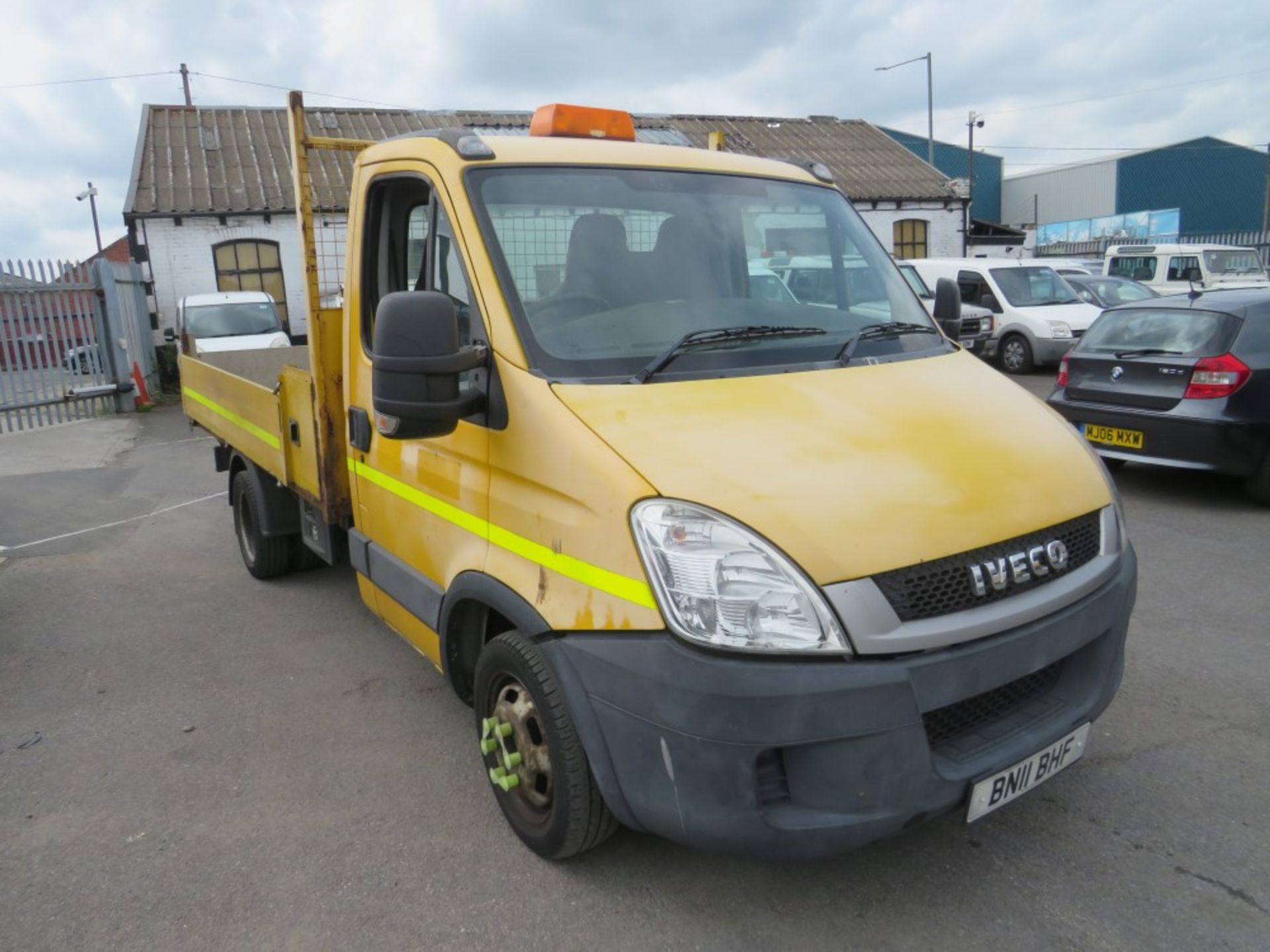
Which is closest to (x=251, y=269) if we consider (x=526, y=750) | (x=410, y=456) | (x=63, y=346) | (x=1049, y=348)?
(x=63, y=346)

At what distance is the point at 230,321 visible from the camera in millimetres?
16000

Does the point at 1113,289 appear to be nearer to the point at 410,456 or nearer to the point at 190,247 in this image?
the point at 410,456

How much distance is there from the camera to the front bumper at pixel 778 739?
225 cm

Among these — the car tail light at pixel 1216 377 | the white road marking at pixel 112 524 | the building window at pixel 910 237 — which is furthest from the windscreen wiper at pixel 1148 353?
the building window at pixel 910 237

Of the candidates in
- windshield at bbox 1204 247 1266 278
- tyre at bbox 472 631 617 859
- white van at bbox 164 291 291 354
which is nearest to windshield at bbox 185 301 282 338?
white van at bbox 164 291 291 354

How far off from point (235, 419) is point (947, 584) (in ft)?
15.4

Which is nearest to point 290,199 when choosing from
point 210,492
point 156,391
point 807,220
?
point 156,391

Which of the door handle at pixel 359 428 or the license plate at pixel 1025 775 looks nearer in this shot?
the license plate at pixel 1025 775

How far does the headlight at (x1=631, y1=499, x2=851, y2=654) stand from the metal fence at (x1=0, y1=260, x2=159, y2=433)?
46.5ft

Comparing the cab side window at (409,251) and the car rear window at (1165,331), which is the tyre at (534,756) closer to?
the cab side window at (409,251)

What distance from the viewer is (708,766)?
2291mm

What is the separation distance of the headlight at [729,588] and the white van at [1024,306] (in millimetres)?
13634

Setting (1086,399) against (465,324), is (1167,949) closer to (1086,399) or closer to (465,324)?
(465,324)

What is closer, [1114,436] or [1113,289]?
[1114,436]
